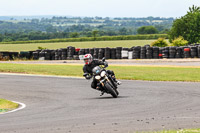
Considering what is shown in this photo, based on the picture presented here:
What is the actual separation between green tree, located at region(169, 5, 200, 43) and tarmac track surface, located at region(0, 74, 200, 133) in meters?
46.8

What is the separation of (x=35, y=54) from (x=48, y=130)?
38962 mm

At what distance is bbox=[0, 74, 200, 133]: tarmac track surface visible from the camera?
10141 mm

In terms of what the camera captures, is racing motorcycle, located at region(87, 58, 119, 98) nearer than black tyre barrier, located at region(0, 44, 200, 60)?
Yes

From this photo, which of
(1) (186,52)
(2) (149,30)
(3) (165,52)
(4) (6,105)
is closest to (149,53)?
(3) (165,52)

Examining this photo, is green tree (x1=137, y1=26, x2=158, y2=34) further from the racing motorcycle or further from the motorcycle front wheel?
the racing motorcycle

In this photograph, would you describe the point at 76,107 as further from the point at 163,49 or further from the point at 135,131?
the point at 163,49

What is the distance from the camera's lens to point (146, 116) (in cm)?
1152

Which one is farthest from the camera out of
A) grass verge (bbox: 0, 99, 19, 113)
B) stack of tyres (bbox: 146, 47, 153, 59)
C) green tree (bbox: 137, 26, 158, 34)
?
green tree (bbox: 137, 26, 158, 34)

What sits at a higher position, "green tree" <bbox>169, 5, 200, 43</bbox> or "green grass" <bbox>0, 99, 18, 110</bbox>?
"green tree" <bbox>169, 5, 200, 43</bbox>

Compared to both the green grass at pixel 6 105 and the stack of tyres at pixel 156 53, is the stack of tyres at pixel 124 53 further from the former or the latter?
the green grass at pixel 6 105

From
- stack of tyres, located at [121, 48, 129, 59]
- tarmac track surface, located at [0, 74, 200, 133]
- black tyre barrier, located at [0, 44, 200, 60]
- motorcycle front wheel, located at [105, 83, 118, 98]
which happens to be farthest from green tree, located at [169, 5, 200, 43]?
motorcycle front wheel, located at [105, 83, 118, 98]

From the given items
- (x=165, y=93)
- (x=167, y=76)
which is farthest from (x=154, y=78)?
(x=165, y=93)

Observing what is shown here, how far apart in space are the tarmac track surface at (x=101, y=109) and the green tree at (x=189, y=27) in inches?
1843

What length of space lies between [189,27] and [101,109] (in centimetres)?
5663
